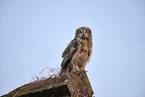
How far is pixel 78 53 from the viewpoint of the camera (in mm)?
4816

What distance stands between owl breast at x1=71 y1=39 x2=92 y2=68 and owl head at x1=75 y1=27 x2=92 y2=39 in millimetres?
197

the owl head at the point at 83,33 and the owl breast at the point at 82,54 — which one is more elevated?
the owl head at the point at 83,33

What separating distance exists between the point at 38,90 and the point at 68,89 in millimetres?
566

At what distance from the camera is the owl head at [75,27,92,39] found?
17.6ft

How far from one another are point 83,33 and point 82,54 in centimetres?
96

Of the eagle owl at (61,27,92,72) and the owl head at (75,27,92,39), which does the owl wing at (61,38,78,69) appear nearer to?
the eagle owl at (61,27,92,72)

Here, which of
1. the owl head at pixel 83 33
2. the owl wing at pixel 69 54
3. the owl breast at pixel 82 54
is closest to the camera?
the owl breast at pixel 82 54

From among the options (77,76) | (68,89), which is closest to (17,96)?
(68,89)

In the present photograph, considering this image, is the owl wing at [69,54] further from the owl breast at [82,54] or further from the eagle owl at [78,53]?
the owl breast at [82,54]

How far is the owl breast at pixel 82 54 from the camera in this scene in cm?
473

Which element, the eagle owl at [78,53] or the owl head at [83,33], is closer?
the eagle owl at [78,53]

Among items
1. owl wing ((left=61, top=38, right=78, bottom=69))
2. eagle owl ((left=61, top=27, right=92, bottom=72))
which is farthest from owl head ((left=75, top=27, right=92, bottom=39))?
owl wing ((left=61, top=38, right=78, bottom=69))

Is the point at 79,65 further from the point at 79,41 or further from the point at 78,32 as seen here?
the point at 78,32

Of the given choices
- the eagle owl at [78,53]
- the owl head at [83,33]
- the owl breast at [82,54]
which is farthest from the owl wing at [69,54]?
the owl head at [83,33]
